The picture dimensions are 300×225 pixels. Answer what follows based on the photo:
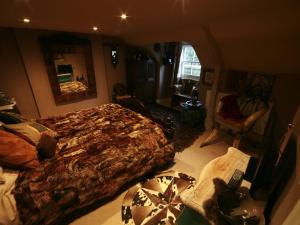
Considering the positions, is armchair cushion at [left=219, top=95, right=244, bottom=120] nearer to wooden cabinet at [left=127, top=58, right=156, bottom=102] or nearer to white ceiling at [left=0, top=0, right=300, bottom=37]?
white ceiling at [left=0, top=0, right=300, bottom=37]

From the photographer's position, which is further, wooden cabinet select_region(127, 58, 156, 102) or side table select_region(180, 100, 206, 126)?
wooden cabinet select_region(127, 58, 156, 102)

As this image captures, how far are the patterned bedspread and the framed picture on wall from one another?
184cm

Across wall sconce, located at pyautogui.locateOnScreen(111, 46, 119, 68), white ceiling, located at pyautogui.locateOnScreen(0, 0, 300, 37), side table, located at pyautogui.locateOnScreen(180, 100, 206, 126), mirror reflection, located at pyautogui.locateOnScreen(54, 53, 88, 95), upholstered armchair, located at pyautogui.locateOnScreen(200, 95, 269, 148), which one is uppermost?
white ceiling, located at pyautogui.locateOnScreen(0, 0, 300, 37)

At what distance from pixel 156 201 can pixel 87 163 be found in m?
0.95

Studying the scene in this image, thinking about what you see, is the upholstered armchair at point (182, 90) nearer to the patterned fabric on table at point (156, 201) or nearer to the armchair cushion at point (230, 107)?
the armchair cushion at point (230, 107)

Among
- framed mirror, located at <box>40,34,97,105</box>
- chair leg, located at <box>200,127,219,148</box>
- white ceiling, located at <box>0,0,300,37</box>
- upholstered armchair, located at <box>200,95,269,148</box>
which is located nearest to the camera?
white ceiling, located at <box>0,0,300,37</box>

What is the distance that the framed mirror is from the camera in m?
3.33

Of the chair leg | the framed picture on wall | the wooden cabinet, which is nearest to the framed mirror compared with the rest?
the wooden cabinet

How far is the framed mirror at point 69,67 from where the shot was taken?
10.9ft

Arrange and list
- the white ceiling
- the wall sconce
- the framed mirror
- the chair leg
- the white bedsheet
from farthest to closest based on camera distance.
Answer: the wall sconce < the framed mirror < the chair leg < the white ceiling < the white bedsheet

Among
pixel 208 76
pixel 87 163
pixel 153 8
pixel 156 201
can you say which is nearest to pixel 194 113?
pixel 208 76

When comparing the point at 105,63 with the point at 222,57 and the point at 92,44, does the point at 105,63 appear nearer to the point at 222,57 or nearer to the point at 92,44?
the point at 92,44

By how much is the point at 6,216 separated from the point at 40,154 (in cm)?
60

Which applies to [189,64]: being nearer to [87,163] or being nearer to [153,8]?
[153,8]
